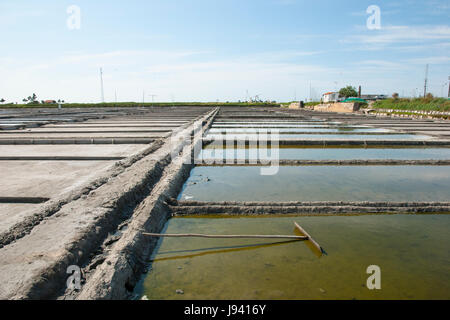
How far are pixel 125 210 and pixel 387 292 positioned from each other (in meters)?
2.34

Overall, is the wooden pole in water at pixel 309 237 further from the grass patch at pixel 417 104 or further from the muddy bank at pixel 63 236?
the grass patch at pixel 417 104

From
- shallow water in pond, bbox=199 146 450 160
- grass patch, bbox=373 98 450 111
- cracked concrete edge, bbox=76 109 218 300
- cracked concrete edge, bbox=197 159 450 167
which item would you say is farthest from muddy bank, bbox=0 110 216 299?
grass patch, bbox=373 98 450 111

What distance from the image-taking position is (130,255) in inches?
83.3

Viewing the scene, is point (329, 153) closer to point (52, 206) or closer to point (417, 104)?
point (52, 206)

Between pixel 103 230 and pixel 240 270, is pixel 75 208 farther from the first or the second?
pixel 240 270

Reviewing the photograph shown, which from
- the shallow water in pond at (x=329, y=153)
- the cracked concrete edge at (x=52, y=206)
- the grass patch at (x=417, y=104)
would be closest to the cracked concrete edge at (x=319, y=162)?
the shallow water in pond at (x=329, y=153)

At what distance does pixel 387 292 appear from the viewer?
188 centimetres

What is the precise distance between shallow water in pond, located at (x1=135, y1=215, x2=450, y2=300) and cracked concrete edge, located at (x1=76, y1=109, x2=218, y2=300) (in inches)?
3.7

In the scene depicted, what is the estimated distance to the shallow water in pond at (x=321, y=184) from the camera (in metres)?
3.63

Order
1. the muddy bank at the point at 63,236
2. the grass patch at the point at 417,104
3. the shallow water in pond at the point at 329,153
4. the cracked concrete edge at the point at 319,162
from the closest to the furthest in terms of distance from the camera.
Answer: the muddy bank at the point at 63,236 → the cracked concrete edge at the point at 319,162 → the shallow water in pond at the point at 329,153 → the grass patch at the point at 417,104

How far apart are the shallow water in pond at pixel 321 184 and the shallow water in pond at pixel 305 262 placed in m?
0.69

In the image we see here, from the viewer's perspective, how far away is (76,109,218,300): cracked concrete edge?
1.75 metres

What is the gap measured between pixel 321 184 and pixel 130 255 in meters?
2.83
